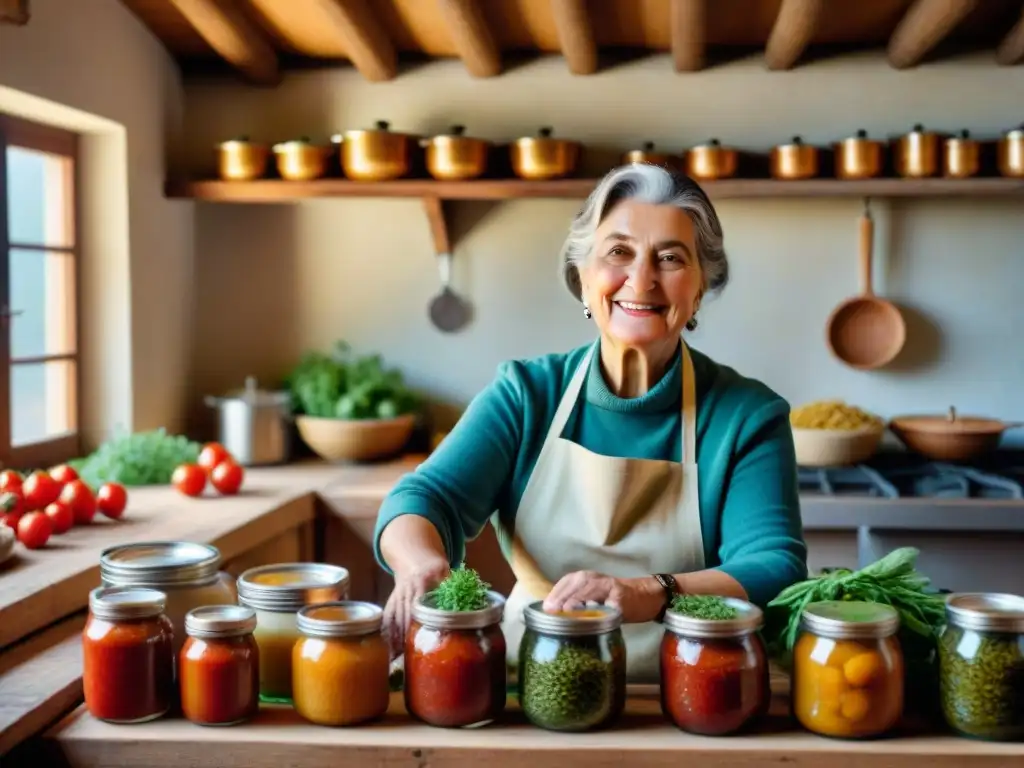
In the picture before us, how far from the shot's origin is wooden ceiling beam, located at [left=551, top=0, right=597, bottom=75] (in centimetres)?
331

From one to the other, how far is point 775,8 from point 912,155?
63 cm

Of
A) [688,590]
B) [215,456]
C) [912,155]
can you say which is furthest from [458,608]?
[912,155]

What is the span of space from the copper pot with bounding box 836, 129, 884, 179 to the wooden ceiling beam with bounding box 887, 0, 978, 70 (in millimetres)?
314

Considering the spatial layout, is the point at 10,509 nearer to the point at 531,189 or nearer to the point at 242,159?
the point at 242,159

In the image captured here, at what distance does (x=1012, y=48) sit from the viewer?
3605 millimetres

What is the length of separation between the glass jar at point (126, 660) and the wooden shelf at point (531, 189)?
2.51 meters

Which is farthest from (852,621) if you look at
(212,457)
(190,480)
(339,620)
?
(212,457)

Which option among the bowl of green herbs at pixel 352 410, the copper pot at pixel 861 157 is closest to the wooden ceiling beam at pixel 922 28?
the copper pot at pixel 861 157

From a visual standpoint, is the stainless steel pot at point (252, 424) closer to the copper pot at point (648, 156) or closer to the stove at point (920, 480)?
the copper pot at point (648, 156)

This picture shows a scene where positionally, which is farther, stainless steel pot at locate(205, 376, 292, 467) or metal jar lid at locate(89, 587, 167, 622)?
stainless steel pot at locate(205, 376, 292, 467)

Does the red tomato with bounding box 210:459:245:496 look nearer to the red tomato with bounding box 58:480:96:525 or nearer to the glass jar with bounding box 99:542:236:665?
the red tomato with bounding box 58:480:96:525

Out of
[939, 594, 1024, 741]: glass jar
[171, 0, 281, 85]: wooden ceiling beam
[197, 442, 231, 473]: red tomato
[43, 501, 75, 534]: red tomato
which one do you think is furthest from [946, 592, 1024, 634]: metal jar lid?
[171, 0, 281, 85]: wooden ceiling beam

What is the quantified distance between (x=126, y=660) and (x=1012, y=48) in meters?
3.38

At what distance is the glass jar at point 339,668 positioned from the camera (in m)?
1.29
